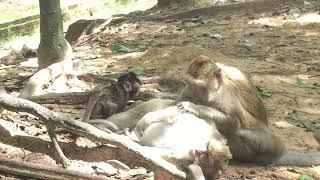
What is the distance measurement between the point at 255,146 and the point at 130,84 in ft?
4.53

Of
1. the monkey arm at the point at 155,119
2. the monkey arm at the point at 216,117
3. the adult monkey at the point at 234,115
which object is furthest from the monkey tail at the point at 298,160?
the monkey arm at the point at 155,119

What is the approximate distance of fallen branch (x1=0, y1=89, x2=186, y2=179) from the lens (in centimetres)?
346

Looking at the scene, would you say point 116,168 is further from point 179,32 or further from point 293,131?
point 179,32

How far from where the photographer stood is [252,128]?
4.41 metres

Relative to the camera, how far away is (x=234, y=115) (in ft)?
14.4

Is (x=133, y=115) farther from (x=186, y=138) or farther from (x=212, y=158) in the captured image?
(x=212, y=158)

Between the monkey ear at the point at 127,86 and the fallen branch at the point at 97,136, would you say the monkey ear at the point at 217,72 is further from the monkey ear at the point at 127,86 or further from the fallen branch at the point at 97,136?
the fallen branch at the point at 97,136

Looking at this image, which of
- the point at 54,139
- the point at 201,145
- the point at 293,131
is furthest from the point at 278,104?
the point at 54,139

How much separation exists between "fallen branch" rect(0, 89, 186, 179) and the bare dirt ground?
265 millimetres

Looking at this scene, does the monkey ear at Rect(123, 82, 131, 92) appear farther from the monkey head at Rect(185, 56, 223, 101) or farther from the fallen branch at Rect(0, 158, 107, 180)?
the fallen branch at Rect(0, 158, 107, 180)

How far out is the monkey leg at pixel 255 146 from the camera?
4.30 metres

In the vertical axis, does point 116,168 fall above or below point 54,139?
below

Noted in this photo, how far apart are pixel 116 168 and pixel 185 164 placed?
521 mm

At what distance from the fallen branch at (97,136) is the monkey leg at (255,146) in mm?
905
